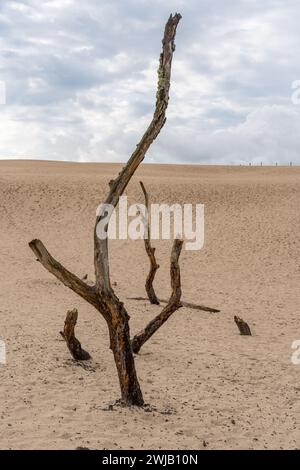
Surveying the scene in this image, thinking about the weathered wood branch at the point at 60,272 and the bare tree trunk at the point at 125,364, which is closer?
the weathered wood branch at the point at 60,272

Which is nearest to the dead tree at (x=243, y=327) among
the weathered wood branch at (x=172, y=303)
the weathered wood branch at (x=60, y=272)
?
the weathered wood branch at (x=172, y=303)

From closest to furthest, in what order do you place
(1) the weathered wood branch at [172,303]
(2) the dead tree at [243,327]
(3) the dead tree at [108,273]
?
(3) the dead tree at [108,273]
(1) the weathered wood branch at [172,303]
(2) the dead tree at [243,327]

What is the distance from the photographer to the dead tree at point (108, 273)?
9203 millimetres

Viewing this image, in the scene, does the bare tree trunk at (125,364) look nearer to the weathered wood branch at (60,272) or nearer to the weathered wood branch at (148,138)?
the weathered wood branch at (60,272)

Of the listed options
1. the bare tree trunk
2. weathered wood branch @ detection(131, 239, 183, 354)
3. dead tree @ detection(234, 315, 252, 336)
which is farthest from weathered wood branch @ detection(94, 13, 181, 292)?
dead tree @ detection(234, 315, 252, 336)

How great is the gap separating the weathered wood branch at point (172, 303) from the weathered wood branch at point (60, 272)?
2.56 metres

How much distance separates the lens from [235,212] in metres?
40.1

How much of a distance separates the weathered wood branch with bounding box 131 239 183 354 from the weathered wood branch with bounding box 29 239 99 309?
2560mm

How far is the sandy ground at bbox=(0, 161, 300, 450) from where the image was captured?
350 inches

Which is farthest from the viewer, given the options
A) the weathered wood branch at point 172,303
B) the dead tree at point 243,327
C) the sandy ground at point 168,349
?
the dead tree at point 243,327

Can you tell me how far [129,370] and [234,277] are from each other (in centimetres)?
1933
